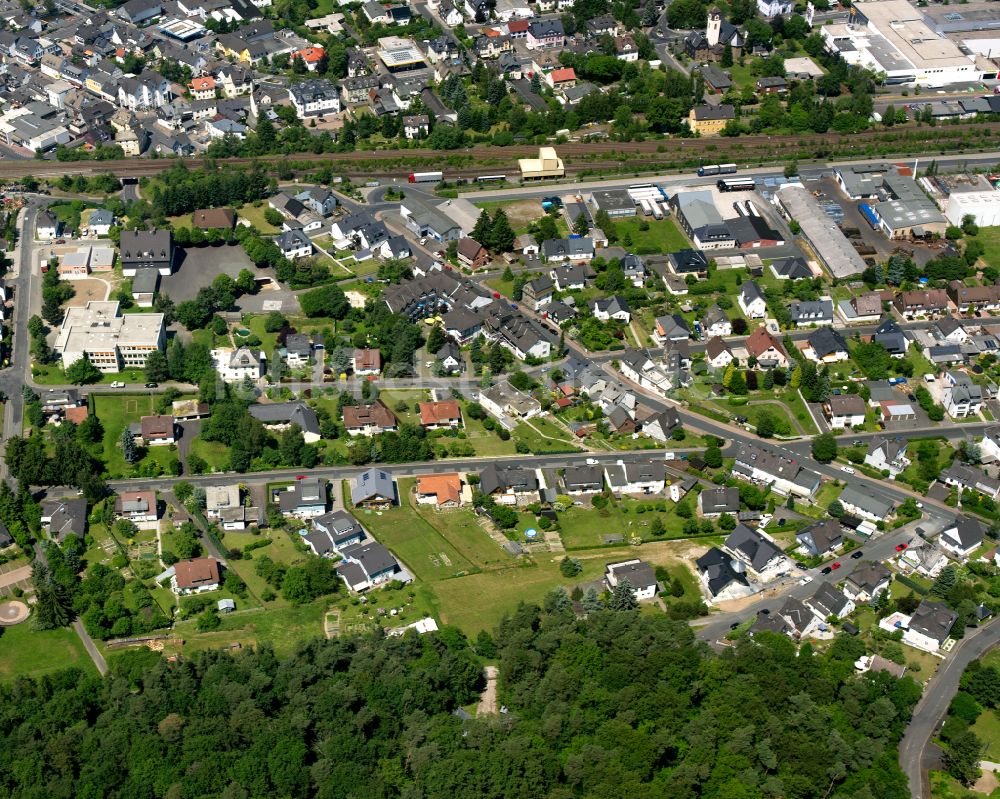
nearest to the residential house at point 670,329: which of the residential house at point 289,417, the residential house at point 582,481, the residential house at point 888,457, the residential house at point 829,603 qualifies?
the residential house at point 582,481

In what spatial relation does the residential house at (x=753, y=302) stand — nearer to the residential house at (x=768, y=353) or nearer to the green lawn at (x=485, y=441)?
the residential house at (x=768, y=353)

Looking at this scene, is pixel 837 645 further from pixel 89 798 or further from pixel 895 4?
pixel 895 4

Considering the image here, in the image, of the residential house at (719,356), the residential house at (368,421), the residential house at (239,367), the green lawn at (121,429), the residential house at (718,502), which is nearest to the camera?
the residential house at (718,502)

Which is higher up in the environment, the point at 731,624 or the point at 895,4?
the point at 895,4

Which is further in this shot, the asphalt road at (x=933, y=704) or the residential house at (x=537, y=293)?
the residential house at (x=537, y=293)

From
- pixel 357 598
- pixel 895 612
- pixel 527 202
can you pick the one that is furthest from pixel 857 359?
pixel 357 598

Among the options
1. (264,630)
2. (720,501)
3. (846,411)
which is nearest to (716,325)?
(846,411)

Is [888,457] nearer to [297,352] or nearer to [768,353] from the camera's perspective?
[768,353]
